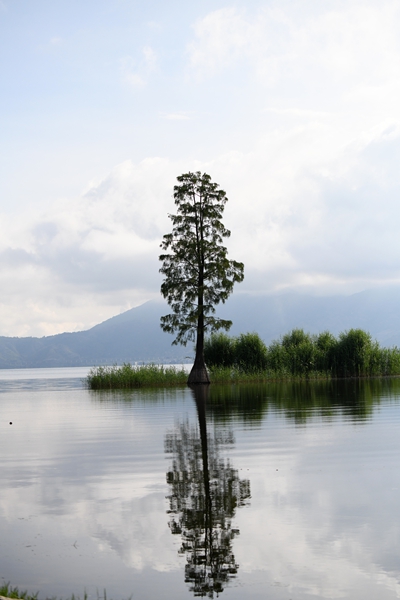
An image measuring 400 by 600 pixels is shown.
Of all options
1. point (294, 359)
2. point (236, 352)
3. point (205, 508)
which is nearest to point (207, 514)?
point (205, 508)

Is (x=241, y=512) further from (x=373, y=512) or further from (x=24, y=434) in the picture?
(x=24, y=434)

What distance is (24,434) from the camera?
19.6 metres

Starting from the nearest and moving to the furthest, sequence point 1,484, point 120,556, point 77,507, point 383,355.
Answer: point 120,556 < point 77,507 < point 1,484 < point 383,355

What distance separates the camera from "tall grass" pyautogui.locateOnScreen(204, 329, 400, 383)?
52594mm

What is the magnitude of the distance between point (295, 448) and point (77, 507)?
19.9ft

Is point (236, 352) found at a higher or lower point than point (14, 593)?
higher

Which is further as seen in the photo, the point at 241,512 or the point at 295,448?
the point at 295,448

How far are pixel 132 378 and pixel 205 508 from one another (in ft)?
131

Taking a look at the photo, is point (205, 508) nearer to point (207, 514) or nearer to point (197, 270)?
point (207, 514)

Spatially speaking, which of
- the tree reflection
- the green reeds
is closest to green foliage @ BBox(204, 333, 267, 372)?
the green reeds

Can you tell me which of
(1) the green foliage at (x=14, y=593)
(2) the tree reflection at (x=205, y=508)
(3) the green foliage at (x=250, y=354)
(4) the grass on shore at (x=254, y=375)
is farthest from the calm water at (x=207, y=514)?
(3) the green foliage at (x=250, y=354)

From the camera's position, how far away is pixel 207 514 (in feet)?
→ 28.2

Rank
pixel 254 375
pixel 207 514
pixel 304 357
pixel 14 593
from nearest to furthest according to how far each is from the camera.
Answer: pixel 14 593, pixel 207 514, pixel 254 375, pixel 304 357

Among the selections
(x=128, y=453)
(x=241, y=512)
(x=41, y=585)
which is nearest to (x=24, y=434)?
(x=128, y=453)
